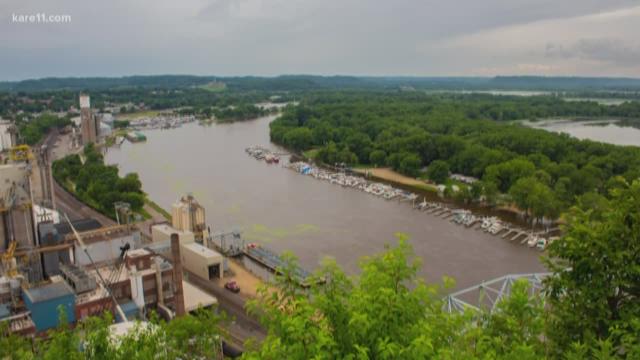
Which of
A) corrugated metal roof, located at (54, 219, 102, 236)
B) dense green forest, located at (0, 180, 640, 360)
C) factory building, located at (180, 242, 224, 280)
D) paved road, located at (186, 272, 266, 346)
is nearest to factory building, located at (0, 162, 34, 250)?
corrugated metal roof, located at (54, 219, 102, 236)

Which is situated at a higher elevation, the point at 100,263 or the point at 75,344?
the point at 75,344

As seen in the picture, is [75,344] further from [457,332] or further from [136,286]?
[136,286]

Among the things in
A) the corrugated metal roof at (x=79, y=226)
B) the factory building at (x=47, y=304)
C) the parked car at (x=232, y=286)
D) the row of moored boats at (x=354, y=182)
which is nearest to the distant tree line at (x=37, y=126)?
the row of moored boats at (x=354, y=182)

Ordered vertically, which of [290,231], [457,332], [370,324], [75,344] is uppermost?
[370,324]

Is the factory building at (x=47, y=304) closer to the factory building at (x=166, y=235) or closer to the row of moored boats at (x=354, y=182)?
the factory building at (x=166, y=235)

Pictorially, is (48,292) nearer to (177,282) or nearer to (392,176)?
(177,282)

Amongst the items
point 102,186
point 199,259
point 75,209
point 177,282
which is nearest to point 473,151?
point 199,259

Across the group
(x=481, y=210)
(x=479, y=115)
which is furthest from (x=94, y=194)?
(x=479, y=115)

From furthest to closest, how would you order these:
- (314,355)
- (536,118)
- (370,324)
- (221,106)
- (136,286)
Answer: (221,106)
(536,118)
(136,286)
(370,324)
(314,355)
